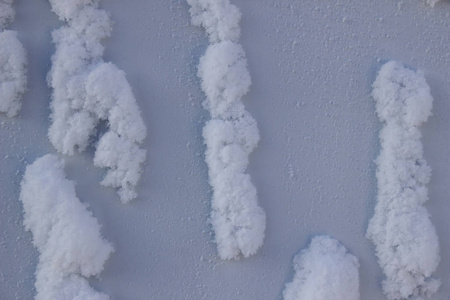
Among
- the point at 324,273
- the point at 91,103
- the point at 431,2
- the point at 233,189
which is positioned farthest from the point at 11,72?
the point at 431,2

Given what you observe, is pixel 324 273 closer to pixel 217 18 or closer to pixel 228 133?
pixel 228 133

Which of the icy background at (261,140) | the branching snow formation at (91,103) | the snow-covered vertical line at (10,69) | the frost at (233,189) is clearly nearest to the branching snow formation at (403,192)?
the icy background at (261,140)

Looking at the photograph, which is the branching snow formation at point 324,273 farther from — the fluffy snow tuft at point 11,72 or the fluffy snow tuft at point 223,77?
the fluffy snow tuft at point 11,72

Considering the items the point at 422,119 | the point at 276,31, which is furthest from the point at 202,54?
the point at 422,119

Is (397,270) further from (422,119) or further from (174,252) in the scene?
(174,252)

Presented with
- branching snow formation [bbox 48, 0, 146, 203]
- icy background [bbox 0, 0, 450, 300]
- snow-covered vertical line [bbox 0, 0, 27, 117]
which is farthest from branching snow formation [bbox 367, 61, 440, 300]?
snow-covered vertical line [bbox 0, 0, 27, 117]

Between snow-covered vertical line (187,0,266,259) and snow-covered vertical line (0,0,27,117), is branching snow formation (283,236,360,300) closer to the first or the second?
snow-covered vertical line (187,0,266,259)
